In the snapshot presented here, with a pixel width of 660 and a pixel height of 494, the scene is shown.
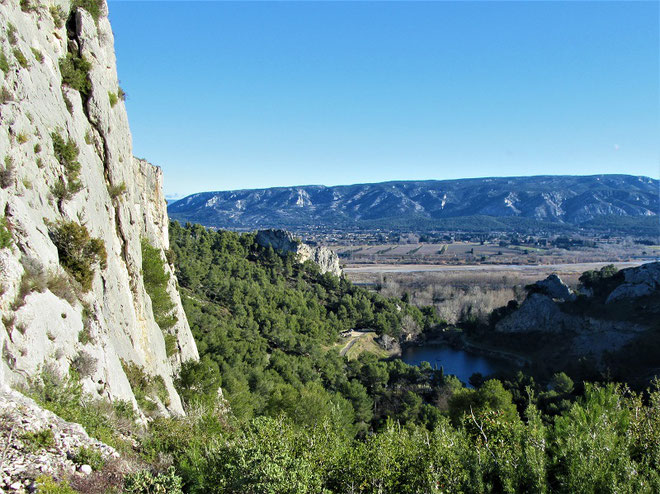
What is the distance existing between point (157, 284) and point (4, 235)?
12.1 metres

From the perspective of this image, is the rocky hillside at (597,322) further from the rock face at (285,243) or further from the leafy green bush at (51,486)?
the leafy green bush at (51,486)

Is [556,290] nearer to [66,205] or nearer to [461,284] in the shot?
[461,284]

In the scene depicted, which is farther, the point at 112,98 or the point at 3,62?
the point at 112,98

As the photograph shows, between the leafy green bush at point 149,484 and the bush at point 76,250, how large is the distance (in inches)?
284

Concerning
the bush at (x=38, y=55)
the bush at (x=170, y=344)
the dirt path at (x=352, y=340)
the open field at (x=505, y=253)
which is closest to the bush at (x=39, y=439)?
the bush at (x=38, y=55)

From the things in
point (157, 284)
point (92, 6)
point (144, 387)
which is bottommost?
point (144, 387)

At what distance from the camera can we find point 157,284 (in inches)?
858

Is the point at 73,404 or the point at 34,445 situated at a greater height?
the point at 34,445

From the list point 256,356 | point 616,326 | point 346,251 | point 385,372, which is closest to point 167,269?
point 256,356

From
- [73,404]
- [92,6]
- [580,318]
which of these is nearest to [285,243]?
[580,318]

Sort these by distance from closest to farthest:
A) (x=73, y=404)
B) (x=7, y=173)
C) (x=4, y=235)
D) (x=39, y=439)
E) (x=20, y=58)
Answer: (x=39, y=439)
(x=73, y=404)
(x=4, y=235)
(x=7, y=173)
(x=20, y=58)

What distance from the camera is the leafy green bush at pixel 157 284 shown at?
69.5 ft

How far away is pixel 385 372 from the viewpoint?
137 feet

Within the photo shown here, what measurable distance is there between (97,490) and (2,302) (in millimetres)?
4744
